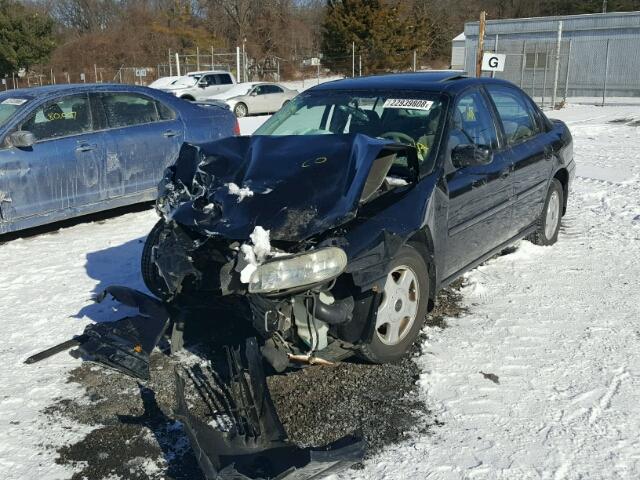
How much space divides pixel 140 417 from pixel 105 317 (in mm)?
1461

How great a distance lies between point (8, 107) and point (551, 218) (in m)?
5.70

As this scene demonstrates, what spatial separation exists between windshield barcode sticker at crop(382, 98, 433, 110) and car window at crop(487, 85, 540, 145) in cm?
86

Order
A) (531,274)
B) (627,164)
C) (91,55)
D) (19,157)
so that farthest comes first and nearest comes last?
(91,55)
(627,164)
(19,157)
(531,274)

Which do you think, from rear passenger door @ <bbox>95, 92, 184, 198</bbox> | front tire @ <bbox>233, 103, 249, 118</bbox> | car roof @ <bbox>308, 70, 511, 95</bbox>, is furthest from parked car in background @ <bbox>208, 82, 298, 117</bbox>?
car roof @ <bbox>308, 70, 511, 95</bbox>

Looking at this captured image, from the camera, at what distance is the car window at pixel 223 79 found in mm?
25466

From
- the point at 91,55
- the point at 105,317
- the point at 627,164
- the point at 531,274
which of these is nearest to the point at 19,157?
the point at 105,317

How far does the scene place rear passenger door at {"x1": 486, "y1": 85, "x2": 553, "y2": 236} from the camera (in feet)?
17.1

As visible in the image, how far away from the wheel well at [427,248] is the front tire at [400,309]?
5 cm

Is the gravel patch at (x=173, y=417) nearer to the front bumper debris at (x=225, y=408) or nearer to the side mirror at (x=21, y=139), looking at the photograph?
the front bumper debris at (x=225, y=408)

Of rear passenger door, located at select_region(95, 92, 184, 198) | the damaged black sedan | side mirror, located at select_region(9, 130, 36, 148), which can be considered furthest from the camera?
rear passenger door, located at select_region(95, 92, 184, 198)

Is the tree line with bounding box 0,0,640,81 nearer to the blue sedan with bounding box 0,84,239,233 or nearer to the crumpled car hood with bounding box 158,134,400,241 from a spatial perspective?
the blue sedan with bounding box 0,84,239,233

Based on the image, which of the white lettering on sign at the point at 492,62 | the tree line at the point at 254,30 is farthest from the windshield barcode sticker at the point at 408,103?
the tree line at the point at 254,30

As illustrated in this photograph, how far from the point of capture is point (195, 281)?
11.9ft

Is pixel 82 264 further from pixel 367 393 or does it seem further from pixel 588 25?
pixel 588 25
